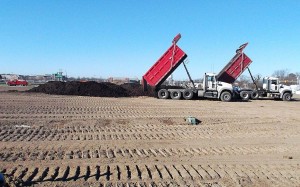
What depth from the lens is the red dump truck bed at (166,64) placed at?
25.4 meters

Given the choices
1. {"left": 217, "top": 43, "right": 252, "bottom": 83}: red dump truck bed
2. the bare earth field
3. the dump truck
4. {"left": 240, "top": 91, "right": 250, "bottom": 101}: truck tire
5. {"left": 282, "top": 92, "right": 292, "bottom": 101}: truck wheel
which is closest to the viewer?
the bare earth field

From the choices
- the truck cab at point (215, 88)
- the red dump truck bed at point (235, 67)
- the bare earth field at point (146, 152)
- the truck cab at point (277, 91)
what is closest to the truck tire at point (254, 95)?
the truck cab at point (277, 91)

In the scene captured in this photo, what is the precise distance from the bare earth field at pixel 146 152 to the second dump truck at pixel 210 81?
1189 centimetres

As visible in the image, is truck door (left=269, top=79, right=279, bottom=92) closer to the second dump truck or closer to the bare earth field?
the second dump truck

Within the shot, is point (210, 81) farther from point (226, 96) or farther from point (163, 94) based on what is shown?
point (163, 94)

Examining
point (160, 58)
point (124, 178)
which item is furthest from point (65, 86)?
point (124, 178)

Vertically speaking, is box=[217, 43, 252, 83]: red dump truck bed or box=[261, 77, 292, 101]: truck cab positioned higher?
box=[217, 43, 252, 83]: red dump truck bed

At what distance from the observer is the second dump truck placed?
84.0 ft

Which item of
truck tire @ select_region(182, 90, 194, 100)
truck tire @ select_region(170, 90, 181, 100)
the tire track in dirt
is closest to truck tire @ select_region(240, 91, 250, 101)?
truck tire @ select_region(182, 90, 194, 100)

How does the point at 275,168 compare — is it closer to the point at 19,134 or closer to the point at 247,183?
the point at 247,183

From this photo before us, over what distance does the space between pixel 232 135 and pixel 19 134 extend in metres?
7.17

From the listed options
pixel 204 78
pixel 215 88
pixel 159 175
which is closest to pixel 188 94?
pixel 204 78

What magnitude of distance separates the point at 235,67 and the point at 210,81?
123 inches

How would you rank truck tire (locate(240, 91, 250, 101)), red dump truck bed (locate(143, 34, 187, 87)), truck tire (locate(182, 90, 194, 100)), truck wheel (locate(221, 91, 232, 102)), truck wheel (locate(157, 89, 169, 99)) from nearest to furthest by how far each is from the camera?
red dump truck bed (locate(143, 34, 187, 87)) → truck wheel (locate(221, 91, 232, 102)) → truck tire (locate(182, 90, 194, 100)) → truck wheel (locate(157, 89, 169, 99)) → truck tire (locate(240, 91, 250, 101))
